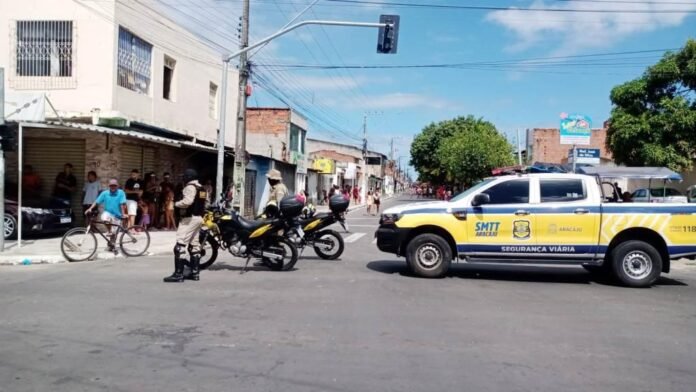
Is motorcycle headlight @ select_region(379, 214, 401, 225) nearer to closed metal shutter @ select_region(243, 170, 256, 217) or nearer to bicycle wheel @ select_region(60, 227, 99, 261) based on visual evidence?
bicycle wheel @ select_region(60, 227, 99, 261)

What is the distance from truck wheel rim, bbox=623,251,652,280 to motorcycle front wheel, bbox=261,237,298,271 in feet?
18.4

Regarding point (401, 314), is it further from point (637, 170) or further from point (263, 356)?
point (637, 170)

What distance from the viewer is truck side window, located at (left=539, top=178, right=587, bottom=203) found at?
987cm

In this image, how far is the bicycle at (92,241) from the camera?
11.3 m

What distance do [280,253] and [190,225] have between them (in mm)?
1771

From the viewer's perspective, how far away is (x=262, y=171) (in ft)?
94.2

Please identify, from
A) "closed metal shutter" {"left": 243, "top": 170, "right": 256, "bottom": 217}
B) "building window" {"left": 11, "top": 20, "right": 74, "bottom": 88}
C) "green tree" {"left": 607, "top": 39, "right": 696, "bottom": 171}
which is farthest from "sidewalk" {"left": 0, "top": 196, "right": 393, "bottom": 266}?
"green tree" {"left": 607, "top": 39, "right": 696, "bottom": 171}

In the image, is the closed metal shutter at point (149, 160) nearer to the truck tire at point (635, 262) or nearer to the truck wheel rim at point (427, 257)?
the truck wheel rim at point (427, 257)

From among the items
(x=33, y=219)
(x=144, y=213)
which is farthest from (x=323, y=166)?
→ (x=33, y=219)

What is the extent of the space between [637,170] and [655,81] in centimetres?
1339

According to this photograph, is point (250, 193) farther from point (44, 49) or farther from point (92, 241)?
point (92, 241)

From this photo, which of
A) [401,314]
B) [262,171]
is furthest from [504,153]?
[401,314]

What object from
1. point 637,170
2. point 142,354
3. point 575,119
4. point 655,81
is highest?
point 655,81

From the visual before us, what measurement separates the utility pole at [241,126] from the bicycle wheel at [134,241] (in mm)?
5749
